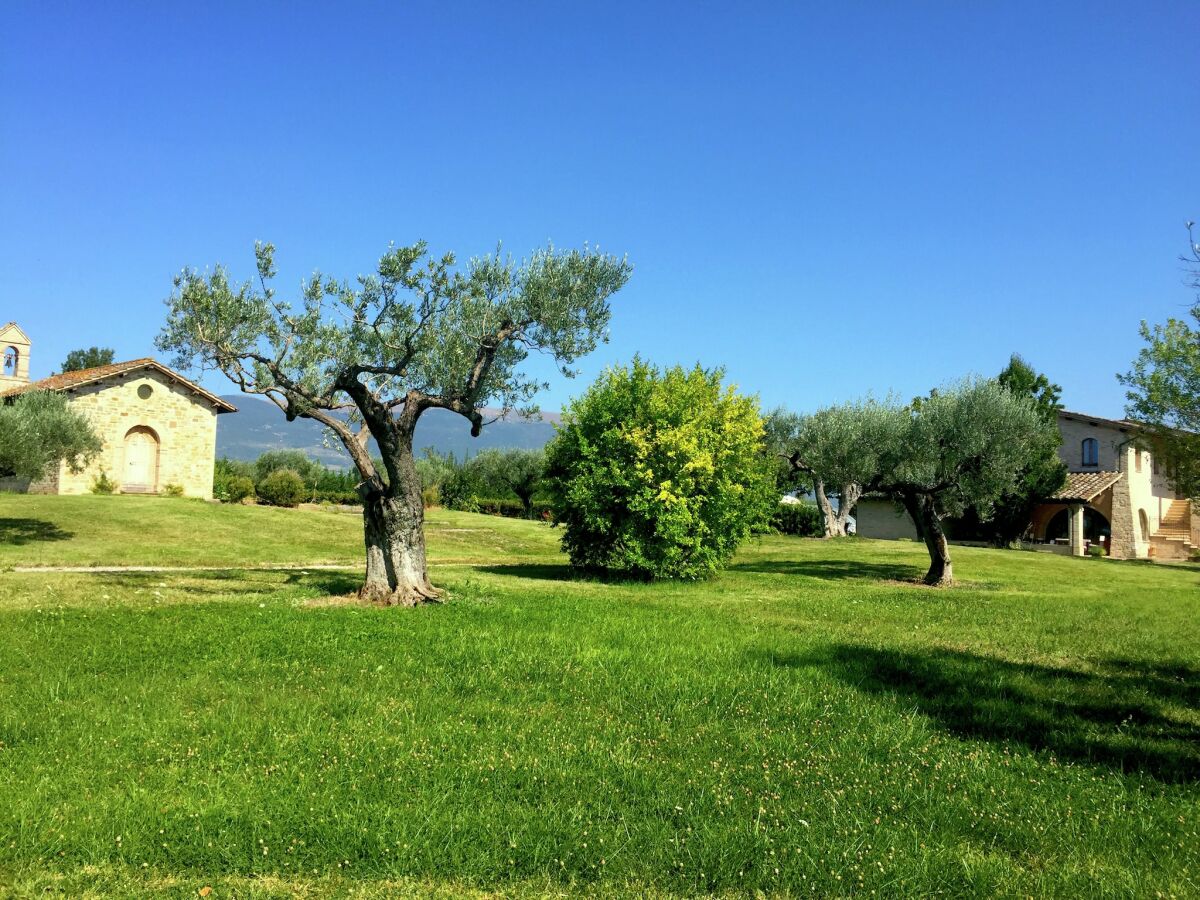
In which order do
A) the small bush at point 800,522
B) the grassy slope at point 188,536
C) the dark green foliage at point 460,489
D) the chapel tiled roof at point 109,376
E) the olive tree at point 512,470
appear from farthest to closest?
the olive tree at point 512,470, the dark green foliage at point 460,489, the small bush at point 800,522, the chapel tiled roof at point 109,376, the grassy slope at point 188,536

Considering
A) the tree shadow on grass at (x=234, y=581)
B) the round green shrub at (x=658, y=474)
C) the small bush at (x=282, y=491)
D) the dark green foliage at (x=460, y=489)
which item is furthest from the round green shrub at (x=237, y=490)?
the round green shrub at (x=658, y=474)

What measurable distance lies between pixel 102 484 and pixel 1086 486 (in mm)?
51882

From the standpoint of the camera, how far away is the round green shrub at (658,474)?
2359 centimetres

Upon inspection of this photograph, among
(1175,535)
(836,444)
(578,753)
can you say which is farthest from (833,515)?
(578,753)

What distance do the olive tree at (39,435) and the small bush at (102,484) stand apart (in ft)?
31.3

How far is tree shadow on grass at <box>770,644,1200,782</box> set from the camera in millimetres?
8000

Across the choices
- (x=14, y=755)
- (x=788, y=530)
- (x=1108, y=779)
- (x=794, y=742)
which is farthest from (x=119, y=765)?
(x=788, y=530)

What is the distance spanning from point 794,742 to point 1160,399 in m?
19.7

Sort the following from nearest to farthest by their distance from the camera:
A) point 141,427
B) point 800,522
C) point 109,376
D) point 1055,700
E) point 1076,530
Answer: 1. point 1055,700
2. point 109,376
3. point 141,427
4. point 1076,530
5. point 800,522

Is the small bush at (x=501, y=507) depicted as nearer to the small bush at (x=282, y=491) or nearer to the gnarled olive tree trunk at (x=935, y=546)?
the small bush at (x=282, y=491)

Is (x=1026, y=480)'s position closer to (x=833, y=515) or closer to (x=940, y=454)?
(x=833, y=515)

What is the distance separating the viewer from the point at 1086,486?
4703 cm

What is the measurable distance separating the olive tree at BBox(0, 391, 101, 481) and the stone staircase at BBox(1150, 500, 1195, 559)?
2195 inches

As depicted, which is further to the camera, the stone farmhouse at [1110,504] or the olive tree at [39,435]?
the stone farmhouse at [1110,504]
